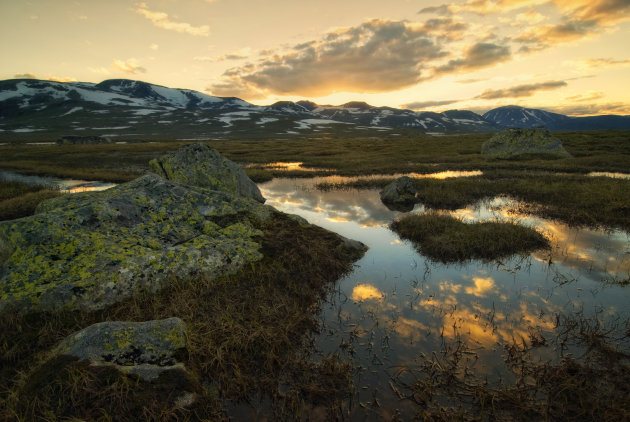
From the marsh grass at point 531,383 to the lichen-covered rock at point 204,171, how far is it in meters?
13.2

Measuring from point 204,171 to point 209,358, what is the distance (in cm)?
1267

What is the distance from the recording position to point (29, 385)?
12.7 ft

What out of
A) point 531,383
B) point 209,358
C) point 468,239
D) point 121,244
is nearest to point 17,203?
point 121,244

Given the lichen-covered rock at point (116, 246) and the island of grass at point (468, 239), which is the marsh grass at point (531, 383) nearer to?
the island of grass at point (468, 239)

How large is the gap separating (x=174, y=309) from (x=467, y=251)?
9.12 m

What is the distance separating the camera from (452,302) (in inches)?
286

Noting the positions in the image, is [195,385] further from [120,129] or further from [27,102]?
[27,102]

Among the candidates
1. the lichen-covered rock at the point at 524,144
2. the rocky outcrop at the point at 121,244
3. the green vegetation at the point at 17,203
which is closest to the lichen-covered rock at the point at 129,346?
the rocky outcrop at the point at 121,244

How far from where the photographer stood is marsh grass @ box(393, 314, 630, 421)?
426cm

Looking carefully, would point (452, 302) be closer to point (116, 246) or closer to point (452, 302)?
point (452, 302)

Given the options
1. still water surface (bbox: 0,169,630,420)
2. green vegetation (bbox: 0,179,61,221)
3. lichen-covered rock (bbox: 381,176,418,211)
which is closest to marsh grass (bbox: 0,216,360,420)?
Answer: still water surface (bbox: 0,169,630,420)

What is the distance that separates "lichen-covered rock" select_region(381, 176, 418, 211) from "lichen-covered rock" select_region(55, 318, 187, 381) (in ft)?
47.0

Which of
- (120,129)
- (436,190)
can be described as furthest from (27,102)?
(436,190)

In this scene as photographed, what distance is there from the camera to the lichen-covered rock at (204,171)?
15961 millimetres
